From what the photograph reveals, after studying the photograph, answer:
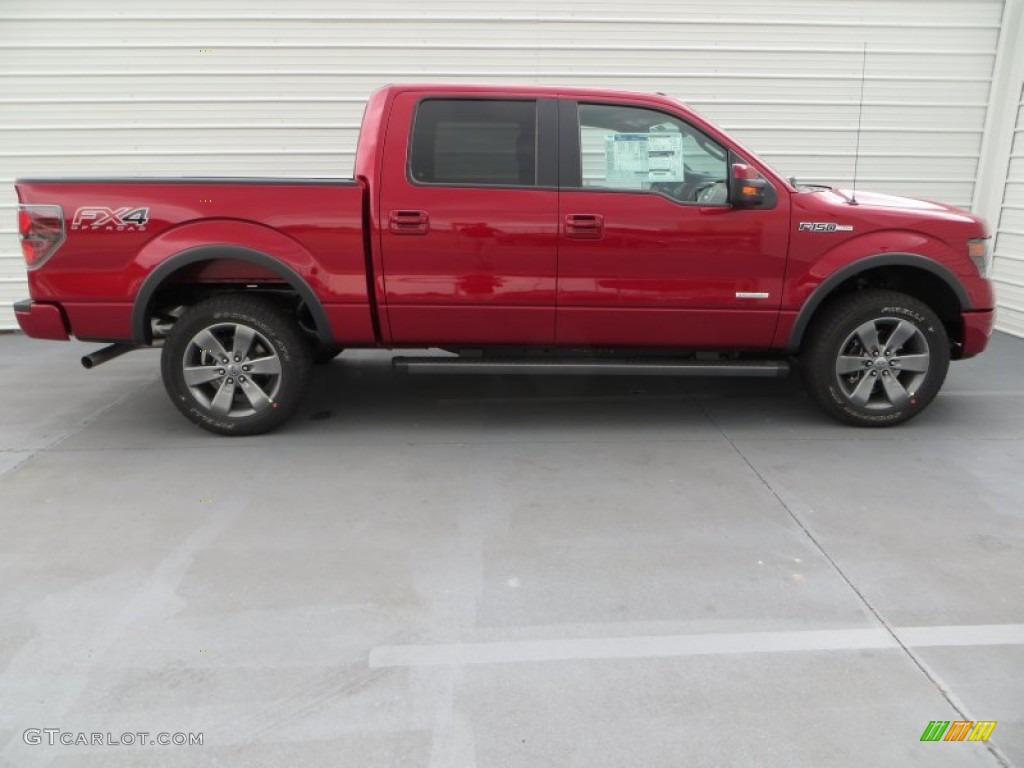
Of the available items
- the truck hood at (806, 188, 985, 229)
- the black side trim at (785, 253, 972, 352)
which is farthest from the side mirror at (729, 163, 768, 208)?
the black side trim at (785, 253, 972, 352)

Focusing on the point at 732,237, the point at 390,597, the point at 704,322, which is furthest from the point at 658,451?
the point at 390,597

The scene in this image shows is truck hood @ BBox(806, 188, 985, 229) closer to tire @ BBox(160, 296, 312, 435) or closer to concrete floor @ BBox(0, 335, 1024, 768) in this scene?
concrete floor @ BBox(0, 335, 1024, 768)

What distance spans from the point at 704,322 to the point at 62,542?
3542 mm

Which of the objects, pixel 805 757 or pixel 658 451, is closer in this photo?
pixel 805 757

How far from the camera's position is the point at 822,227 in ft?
14.5

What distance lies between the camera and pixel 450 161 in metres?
4.41

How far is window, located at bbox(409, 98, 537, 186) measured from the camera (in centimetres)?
439

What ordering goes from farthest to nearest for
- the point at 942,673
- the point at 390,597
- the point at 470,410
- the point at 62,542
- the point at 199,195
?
1. the point at 470,410
2. the point at 199,195
3. the point at 62,542
4. the point at 390,597
5. the point at 942,673

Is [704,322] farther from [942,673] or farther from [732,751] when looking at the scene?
[732,751]

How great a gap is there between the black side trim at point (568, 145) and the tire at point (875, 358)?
5.83ft

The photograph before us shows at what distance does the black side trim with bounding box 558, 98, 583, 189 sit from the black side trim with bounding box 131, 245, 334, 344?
1.61 m

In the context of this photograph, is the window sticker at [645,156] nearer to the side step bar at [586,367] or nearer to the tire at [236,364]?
the side step bar at [586,367]

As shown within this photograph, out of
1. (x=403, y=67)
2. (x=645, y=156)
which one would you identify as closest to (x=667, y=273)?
(x=645, y=156)

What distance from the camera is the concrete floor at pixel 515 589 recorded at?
2.26m
